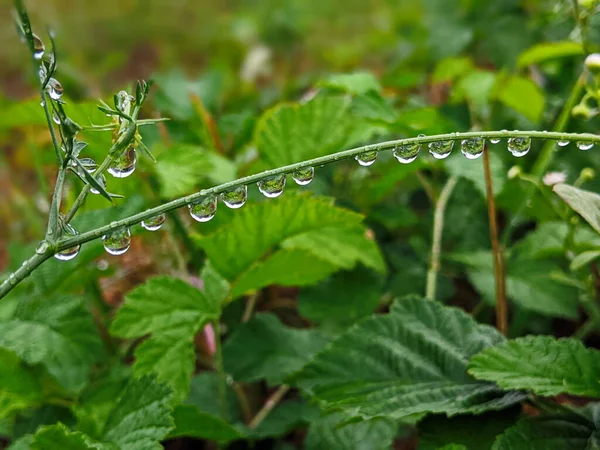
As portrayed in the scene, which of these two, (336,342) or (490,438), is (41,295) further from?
(490,438)

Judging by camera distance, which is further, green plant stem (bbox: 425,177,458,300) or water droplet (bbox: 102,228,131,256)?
green plant stem (bbox: 425,177,458,300)

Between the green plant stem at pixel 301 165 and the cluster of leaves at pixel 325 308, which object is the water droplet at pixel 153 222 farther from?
the cluster of leaves at pixel 325 308

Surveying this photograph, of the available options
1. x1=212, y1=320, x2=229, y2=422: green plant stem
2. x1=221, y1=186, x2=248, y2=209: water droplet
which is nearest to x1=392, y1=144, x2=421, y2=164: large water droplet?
x1=221, y1=186, x2=248, y2=209: water droplet

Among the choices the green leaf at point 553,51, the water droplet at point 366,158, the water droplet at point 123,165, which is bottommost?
the water droplet at point 366,158

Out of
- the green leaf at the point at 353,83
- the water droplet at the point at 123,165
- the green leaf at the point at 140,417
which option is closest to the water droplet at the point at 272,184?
the water droplet at the point at 123,165

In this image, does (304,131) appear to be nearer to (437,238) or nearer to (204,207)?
Answer: (437,238)

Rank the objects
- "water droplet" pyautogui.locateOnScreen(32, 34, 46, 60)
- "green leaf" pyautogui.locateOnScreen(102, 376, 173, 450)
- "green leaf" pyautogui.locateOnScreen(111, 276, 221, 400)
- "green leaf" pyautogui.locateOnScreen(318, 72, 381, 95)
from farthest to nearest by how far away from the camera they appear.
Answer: "green leaf" pyautogui.locateOnScreen(318, 72, 381, 95) → "green leaf" pyautogui.locateOnScreen(111, 276, 221, 400) → "green leaf" pyautogui.locateOnScreen(102, 376, 173, 450) → "water droplet" pyautogui.locateOnScreen(32, 34, 46, 60)

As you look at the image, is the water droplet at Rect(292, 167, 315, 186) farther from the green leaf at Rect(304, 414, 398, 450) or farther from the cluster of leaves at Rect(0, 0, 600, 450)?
the green leaf at Rect(304, 414, 398, 450)
